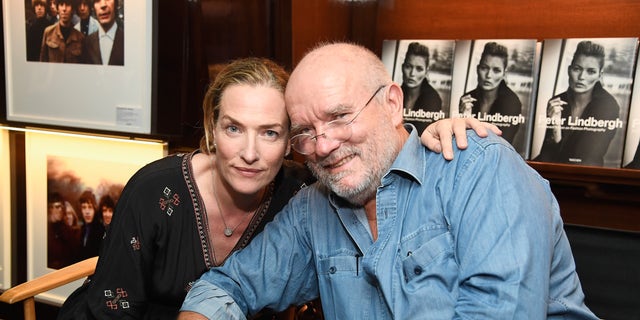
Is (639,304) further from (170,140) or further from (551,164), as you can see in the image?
(170,140)

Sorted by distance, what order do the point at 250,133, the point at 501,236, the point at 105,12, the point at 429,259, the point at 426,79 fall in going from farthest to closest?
the point at 105,12, the point at 426,79, the point at 250,133, the point at 429,259, the point at 501,236

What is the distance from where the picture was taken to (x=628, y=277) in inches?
65.6

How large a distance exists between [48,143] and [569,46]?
2.02 m

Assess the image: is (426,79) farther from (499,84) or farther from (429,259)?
(429,259)

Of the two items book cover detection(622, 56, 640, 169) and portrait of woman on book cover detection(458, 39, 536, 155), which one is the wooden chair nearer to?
portrait of woman on book cover detection(458, 39, 536, 155)

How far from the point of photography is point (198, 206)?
170 cm

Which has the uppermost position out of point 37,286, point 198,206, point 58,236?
point 198,206

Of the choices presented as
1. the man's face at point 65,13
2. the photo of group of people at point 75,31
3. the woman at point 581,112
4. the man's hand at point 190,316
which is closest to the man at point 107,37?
the photo of group of people at point 75,31

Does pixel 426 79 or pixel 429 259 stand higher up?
pixel 426 79

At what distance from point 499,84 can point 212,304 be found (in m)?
1.10

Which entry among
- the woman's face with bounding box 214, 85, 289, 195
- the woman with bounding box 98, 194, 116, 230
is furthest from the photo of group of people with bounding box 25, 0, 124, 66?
the woman's face with bounding box 214, 85, 289, 195

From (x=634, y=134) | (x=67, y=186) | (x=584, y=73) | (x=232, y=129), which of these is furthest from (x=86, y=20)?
(x=634, y=134)

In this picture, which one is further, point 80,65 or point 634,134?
point 80,65

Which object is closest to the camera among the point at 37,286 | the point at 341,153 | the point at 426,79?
the point at 341,153
